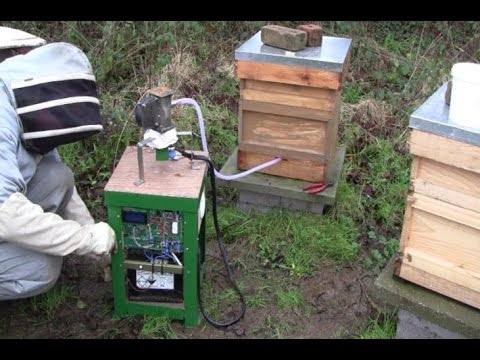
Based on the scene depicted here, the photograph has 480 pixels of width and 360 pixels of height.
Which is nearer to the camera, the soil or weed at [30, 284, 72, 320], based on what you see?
the soil

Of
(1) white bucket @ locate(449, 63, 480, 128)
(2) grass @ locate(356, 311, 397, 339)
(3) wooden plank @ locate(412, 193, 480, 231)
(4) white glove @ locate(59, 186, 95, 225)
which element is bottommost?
(2) grass @ locate(356, 311, 397, 339)

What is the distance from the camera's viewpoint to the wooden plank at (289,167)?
351cm

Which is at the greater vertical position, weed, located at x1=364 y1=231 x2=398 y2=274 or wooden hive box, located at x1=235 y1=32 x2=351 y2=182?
wooden hive box, located at x1=235 y1=32 x2=351 y2=182

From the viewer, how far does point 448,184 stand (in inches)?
92.6

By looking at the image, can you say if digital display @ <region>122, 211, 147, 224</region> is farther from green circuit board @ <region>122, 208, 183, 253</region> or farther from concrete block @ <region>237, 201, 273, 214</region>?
concrete block @ <region>237, 201, 273, 214</region>

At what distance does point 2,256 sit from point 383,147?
2.80 metres

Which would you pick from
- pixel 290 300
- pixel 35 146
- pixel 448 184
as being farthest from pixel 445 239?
pixel 35 146

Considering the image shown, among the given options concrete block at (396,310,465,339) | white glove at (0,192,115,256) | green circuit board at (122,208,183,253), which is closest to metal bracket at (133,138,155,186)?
green circuit board at (122,208,183,253)

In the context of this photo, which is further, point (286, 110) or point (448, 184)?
point (286, 110)

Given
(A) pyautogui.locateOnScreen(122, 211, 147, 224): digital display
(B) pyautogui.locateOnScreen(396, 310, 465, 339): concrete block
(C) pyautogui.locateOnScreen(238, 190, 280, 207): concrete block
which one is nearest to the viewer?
(B) pyautogui.locateOnScreen(396, 310, 465, 339): concrete block

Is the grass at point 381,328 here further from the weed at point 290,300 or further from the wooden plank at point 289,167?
the wooden plank at point 289,167

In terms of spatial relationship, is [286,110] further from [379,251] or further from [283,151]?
[379,251]

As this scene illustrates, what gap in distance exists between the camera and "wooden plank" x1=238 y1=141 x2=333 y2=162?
3.43 m

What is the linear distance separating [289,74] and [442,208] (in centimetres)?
119
